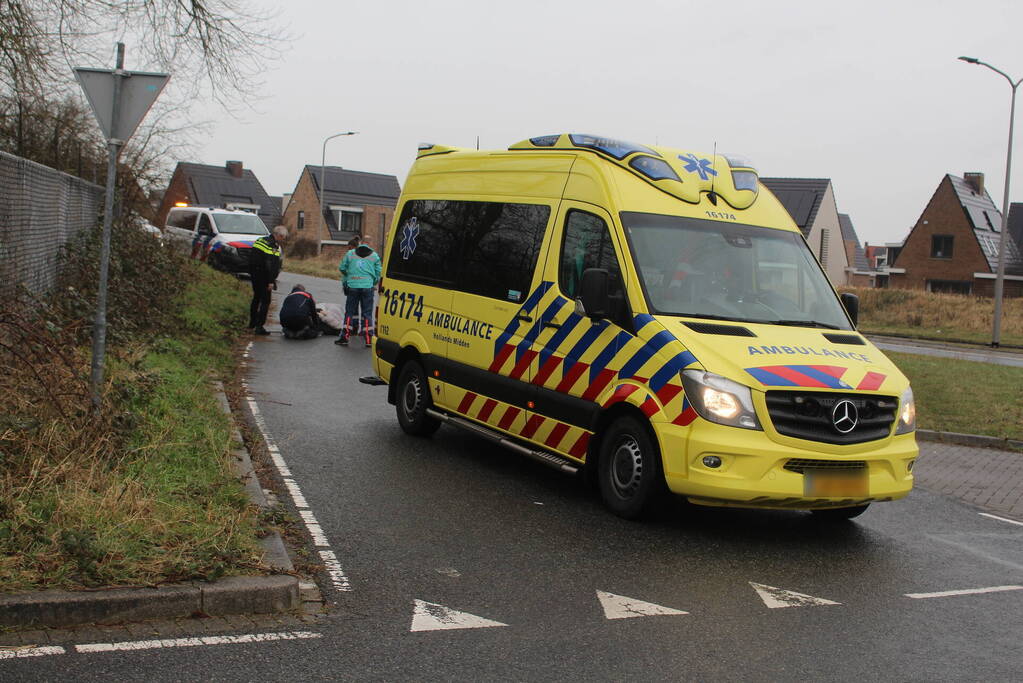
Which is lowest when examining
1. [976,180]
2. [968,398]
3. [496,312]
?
[968,398]

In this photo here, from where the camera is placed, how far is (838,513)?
7637 millimetres

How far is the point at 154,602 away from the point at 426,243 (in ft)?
17.7

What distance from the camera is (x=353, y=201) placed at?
84.9 m

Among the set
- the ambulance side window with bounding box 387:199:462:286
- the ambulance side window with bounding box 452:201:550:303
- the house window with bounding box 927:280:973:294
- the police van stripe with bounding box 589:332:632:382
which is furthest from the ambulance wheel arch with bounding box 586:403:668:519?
the house window with bounding box 927:280:973:294

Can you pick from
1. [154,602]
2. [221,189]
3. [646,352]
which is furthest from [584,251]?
[221,189]

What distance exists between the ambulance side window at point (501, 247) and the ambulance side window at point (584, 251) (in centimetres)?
30

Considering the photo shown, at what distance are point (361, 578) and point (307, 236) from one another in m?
78.4

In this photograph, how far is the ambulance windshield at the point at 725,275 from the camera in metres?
7.28

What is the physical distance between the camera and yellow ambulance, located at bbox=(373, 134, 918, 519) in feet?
21.4

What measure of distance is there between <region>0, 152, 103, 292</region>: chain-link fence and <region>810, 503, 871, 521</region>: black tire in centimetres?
706

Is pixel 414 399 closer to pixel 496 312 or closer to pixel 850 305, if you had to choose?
pixel 496 312

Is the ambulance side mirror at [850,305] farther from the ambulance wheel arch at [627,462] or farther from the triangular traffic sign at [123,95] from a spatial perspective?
the triangular traffic sign at [123,95]

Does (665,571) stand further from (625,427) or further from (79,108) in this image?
(79,108)

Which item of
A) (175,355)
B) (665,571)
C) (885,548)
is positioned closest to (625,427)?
(665,571)
